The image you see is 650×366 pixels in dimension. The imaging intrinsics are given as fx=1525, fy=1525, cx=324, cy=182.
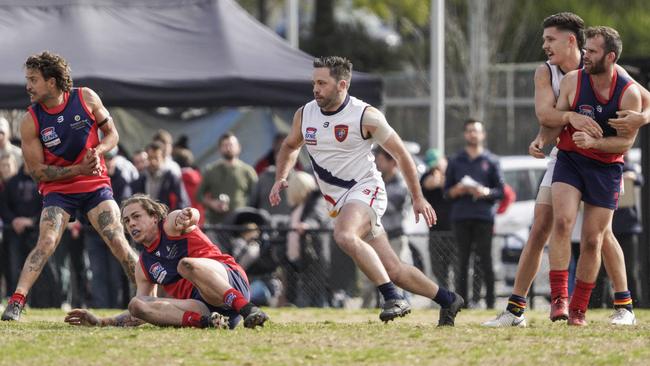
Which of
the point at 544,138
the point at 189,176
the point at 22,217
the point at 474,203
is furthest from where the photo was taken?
the point at 189,176

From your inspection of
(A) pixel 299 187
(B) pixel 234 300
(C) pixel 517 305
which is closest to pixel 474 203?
(A) pixel 299 187

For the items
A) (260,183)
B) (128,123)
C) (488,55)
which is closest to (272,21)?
(488,55)

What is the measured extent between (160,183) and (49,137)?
5456 millimetres

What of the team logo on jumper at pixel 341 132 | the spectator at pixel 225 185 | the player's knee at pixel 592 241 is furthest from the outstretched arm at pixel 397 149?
the spectator at pixel 225 185

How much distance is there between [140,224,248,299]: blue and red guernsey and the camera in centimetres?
1074

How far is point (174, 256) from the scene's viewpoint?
10.7m

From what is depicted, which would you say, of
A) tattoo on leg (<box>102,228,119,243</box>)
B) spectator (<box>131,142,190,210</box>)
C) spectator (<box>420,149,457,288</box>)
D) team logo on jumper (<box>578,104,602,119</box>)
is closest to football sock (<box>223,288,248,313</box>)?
tattoo on leg (<box>102,228,119,243</box>)

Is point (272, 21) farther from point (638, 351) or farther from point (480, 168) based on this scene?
point (638, 351)

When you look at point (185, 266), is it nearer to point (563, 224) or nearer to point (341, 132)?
point (341, 132)

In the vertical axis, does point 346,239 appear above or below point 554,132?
below

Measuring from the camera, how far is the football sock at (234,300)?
34.3 ft

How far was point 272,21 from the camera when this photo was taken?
169 ft

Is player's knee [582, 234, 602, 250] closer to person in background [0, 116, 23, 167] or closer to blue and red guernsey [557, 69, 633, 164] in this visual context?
blue and red guernsey [557, 69, 633, 164]

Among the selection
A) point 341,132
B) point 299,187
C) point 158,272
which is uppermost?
point 341,132
